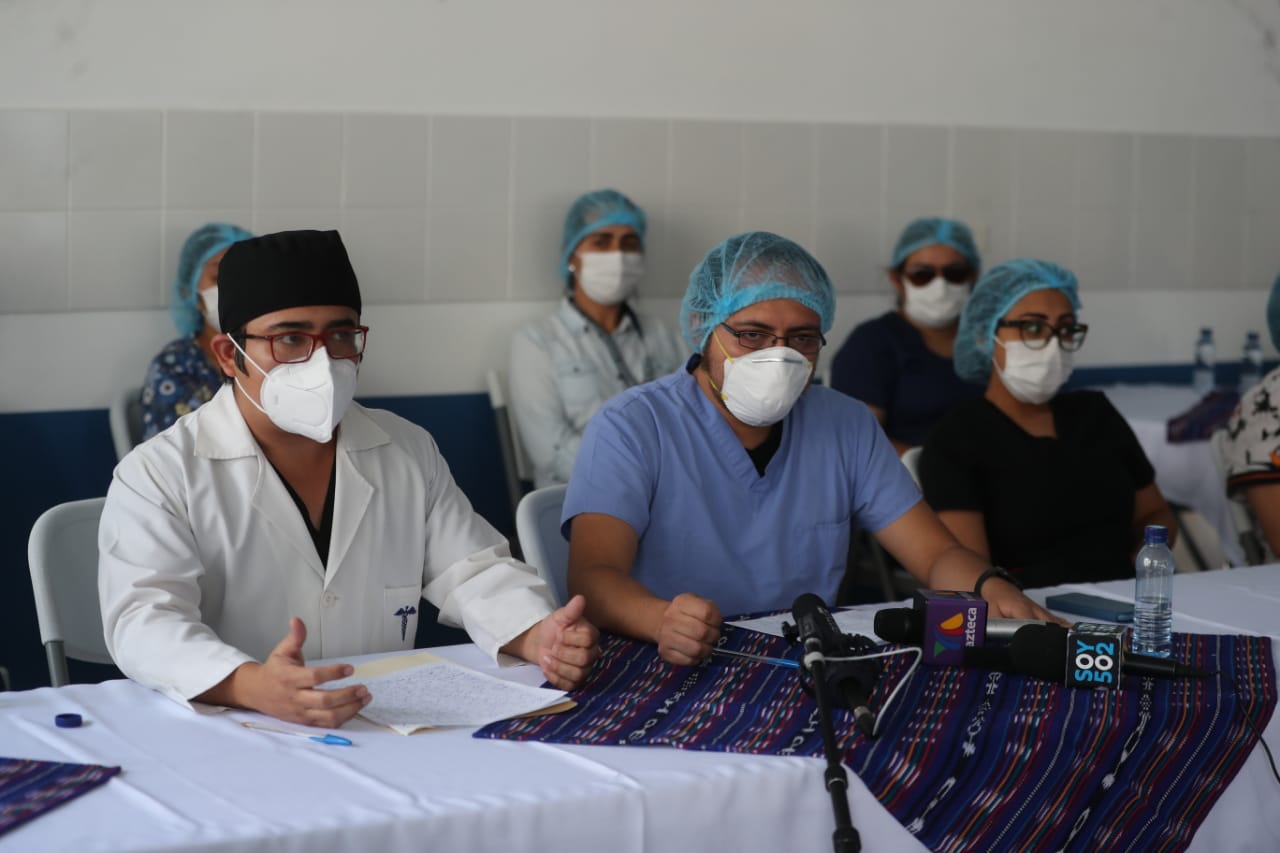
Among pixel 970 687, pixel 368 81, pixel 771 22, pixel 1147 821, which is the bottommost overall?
pixel 1147 821

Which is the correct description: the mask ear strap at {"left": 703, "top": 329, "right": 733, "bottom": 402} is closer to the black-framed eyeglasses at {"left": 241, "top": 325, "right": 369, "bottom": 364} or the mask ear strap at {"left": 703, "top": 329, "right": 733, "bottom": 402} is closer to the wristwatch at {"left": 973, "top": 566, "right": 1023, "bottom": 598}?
the wristwatch at {"left": 973, "top": 566, "right": 1023, "bottom": 598}

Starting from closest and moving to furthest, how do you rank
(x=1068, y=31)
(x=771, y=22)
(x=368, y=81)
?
1. (x=368, y=81)
2. (x=771, y=22)
3. (x=1068, y=31)

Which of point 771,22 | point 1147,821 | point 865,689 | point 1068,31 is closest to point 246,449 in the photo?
point 865,689

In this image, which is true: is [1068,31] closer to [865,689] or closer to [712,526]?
[712,526]

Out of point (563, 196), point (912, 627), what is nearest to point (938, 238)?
point (563, 196)

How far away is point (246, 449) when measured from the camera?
2076 mm

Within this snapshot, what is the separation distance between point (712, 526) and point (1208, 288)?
3.54 metres

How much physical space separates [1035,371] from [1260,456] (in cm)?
53

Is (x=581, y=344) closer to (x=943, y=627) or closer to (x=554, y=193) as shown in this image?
(x=554, y=193)

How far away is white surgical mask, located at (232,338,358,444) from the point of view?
2.06 m

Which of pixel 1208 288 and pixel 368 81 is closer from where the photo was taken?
pixel 368 81

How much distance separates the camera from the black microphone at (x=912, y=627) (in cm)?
201

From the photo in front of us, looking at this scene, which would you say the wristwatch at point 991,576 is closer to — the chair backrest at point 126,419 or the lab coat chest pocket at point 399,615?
the lab coat chest pocket at point 399,615

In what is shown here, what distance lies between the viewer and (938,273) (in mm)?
4371
